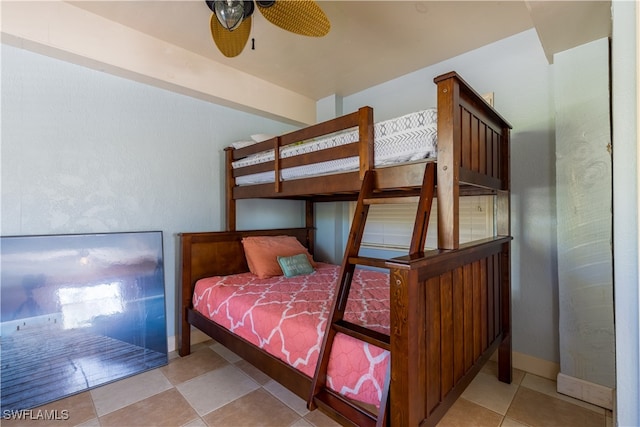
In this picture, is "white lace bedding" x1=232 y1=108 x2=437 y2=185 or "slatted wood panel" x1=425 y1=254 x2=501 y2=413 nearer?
"slatted wood panel" x1=425 y1=254 x2=501 y2=413

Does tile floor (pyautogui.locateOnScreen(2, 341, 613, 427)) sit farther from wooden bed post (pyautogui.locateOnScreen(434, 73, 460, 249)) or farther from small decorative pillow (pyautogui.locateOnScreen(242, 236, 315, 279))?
wooden bed post (pyautogui.locateOnScreen(434, 73, 460, 249))

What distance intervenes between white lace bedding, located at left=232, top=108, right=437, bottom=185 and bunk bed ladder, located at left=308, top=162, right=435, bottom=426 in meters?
0.13

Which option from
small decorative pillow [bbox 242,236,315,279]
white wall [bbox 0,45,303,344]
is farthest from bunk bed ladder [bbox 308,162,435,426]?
white wall [bbox 0,45,303,344]

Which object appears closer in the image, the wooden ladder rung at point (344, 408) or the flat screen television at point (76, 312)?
the wooden ladder rung at point (344, 408)

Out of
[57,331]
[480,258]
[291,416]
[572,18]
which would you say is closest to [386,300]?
[480,258]

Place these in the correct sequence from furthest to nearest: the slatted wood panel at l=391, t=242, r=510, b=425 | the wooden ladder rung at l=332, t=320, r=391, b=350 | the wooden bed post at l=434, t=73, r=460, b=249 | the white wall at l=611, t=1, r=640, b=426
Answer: the wooden bed post at l=434, t=73, r=460, b=249
the wooden ladder rung at l=332, t=320, r=391, b=350
the slatted wood panel at l=391, t=242, r=510, b=425
the white wall at l=611, t=1, r=640, b=426

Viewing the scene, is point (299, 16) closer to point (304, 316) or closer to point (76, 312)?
point (304, 316)

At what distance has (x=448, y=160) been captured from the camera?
1.29 meters

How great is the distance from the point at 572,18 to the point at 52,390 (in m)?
3.77

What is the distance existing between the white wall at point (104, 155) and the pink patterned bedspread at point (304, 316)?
2.39ft

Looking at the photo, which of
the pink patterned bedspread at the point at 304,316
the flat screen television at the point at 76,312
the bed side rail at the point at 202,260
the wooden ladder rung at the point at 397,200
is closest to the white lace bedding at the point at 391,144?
the wooden ladder rung at the point at 397,200

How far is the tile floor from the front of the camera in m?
1.62

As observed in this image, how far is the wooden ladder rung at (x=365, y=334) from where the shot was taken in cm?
111

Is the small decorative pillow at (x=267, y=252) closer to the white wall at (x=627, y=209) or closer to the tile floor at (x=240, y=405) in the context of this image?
the tile floor at (x=240, y=405)
